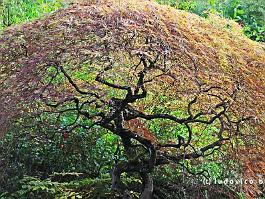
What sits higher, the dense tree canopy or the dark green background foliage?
the dense tree canopy

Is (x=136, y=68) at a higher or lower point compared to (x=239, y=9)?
higher

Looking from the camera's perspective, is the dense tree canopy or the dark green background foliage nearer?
the dense tree canopy

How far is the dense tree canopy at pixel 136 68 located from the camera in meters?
2.27

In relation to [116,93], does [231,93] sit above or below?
above

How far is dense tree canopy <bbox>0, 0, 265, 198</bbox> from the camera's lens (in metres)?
2.27

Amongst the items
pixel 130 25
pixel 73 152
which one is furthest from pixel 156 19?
pixel 73 152

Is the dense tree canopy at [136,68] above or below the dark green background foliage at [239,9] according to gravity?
above

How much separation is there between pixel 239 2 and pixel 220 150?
5163mm

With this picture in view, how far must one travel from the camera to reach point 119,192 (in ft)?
8.52

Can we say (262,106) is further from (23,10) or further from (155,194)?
(23,10)

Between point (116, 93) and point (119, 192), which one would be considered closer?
point (119, 192)

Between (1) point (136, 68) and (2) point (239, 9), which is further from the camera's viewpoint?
(2) point (239, 9)

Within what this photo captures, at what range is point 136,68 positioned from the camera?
239 centimetres

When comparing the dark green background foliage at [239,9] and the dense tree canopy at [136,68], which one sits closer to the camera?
the dense tree canopy at [136,68]
